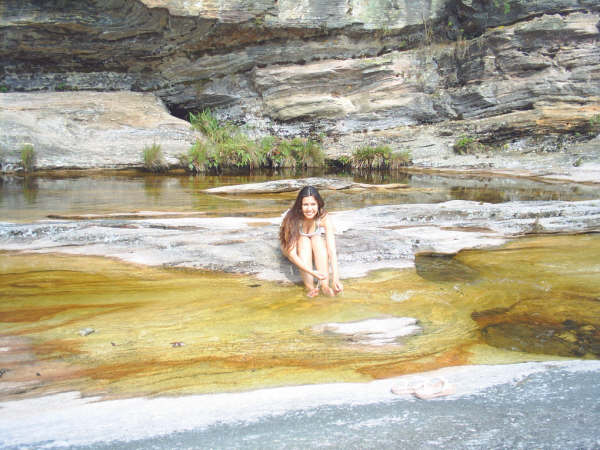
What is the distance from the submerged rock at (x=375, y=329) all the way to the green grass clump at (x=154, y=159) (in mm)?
11204

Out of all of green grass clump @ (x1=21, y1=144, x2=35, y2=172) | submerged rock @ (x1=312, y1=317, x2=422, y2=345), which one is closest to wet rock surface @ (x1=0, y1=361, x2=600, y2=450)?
submerged rock @ (x1=312, y1=317, x2=422, y2=345)

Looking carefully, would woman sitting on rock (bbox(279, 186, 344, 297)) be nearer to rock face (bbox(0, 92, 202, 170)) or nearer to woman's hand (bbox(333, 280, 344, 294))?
woman's hand (bbox(333, 280, 344, 294))

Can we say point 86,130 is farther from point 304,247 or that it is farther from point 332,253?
point 332,253

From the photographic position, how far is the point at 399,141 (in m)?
15.7

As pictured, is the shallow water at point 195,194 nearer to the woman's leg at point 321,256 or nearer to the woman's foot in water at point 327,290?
the woman's leg at point 321,256

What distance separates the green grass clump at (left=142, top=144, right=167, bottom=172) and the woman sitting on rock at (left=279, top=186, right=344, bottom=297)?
10065mm

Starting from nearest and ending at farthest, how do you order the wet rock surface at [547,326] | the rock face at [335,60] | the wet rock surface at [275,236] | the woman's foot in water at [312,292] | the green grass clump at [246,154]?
the wet rock surface at [547,326] → the woman's foot in water at [312,292] → the wet rock surface at [275,236] → the green grass clump at [246,154] → the rock face at [335,60]

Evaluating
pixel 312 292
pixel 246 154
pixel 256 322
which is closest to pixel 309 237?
pixel 312 292

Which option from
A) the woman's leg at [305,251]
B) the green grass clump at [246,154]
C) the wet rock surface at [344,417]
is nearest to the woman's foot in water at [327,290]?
the woman's leg at [305,251]

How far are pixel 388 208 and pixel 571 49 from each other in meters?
13.3

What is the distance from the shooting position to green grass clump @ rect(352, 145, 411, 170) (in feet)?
46.5

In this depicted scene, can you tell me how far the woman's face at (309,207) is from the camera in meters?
3.69

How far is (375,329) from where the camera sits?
2.79m

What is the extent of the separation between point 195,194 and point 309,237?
5354mm
